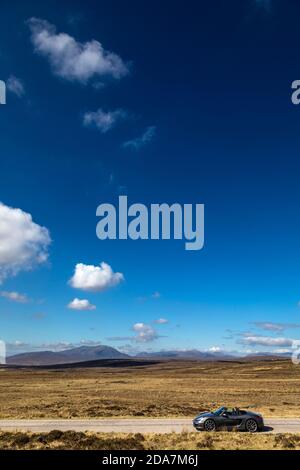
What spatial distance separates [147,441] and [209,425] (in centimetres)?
481

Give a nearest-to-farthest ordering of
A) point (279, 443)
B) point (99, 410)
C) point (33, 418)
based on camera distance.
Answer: point (279, 443)
point (33, 418)
point (99, 410)

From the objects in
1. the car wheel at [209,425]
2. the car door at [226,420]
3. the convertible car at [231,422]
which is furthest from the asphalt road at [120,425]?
the car door at [226,420]

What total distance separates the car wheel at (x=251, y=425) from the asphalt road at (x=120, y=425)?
3.99 feet

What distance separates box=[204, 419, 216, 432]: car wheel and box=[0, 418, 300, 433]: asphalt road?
3.84 feet

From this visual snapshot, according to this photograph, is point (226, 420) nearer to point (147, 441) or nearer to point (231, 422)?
point (231, 422)

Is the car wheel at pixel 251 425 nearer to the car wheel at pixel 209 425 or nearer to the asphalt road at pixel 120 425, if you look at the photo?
the asphalt road at pixel 120 425

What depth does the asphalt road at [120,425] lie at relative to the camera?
88.4 ft

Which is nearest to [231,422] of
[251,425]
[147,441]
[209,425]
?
[251,425]

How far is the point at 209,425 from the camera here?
85.0 ft
